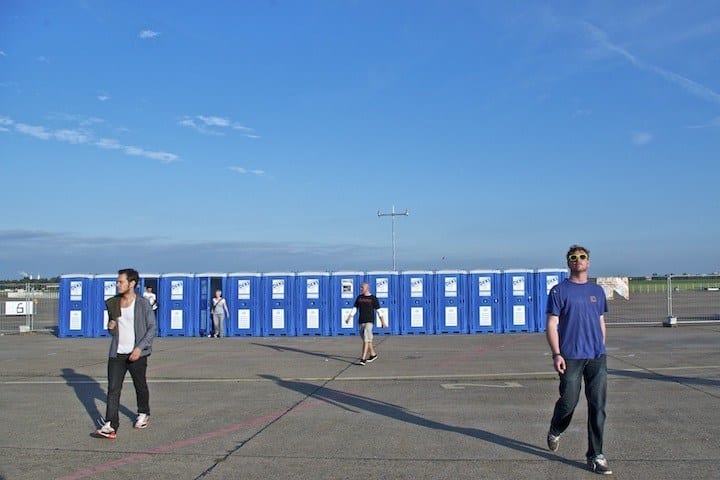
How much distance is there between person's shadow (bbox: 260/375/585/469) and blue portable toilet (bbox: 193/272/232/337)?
36.7 ft

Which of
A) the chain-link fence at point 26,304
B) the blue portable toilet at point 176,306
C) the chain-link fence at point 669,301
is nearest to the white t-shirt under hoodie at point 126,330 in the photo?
the blue portable toilet at point 176,306

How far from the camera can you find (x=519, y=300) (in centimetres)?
2302

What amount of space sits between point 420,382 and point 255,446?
16.4 feet

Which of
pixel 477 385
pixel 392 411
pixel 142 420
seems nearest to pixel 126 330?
pixel 142 420

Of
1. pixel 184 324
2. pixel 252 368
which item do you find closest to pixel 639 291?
pixel 184 324

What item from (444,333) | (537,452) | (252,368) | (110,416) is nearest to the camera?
(537,452)

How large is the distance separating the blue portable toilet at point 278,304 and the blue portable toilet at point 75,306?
19.6 ft

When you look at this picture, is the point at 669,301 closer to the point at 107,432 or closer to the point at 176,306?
the point at 176,306

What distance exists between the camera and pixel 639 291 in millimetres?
36062

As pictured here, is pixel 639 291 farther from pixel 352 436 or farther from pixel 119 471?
pixel 119 471

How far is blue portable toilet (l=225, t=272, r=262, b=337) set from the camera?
913 inches

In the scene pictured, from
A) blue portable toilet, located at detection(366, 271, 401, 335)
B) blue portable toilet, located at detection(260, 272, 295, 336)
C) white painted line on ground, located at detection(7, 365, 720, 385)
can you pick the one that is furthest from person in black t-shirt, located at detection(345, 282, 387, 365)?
blue portable toilet, located at detection(260, 272, 295, 336)

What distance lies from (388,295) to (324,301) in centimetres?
217

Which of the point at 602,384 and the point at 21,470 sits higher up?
the point at 602,384
